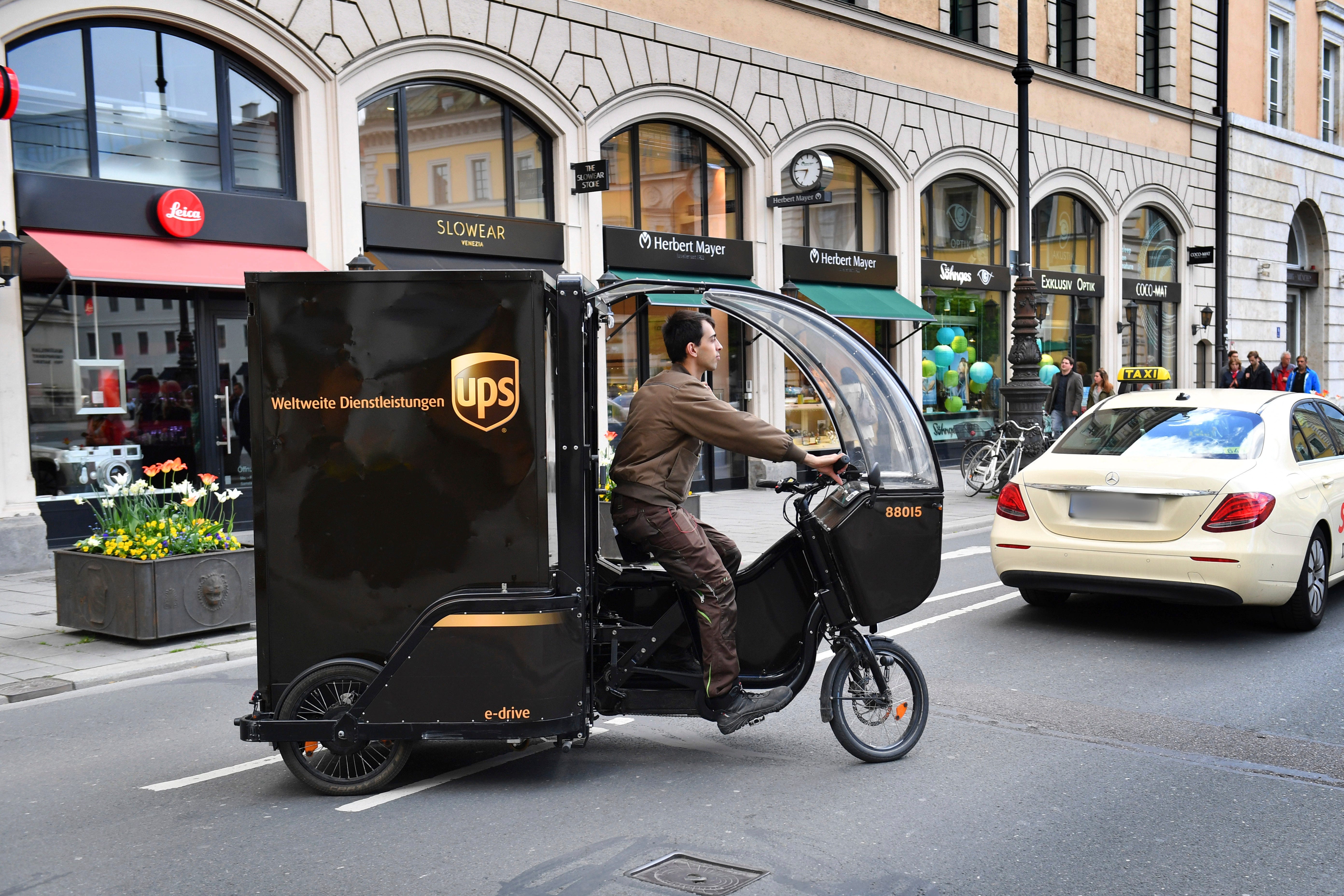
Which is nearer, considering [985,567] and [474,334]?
[474,334]

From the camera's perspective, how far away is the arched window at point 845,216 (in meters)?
19.8

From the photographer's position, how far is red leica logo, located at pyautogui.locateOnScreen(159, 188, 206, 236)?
476 inches

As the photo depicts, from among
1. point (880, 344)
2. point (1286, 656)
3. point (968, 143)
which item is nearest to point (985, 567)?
point (1286, 656)

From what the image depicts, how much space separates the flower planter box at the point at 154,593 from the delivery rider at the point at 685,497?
4.01 m

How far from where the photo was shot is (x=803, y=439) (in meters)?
19.4

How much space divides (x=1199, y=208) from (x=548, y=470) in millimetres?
29266

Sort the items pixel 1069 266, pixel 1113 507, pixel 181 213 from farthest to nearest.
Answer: pixel 1069 266 → pixel 181 213 → pixel 1113 507

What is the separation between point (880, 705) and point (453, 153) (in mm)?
11517

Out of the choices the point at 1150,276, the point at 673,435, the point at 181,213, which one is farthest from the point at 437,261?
the point at 1150,276

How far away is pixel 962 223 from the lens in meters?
23.3

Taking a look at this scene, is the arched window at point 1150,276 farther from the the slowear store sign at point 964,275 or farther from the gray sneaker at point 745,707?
the gray sneaker at point 745,707

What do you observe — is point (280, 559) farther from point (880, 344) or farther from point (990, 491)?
point (880, 344)

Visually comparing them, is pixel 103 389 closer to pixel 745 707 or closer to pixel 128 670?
pixel 128 670

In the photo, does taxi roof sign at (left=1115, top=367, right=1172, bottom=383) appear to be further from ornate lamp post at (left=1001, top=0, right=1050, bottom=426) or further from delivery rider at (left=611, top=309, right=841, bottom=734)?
delivery rider at (left=611, top=309, right=841, bottom=734)
